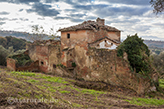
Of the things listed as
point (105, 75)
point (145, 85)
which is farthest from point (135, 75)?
point (105, 75)

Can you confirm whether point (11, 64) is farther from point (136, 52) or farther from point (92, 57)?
point (136, 52)

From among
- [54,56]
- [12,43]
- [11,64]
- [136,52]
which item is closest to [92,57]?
[136,52]

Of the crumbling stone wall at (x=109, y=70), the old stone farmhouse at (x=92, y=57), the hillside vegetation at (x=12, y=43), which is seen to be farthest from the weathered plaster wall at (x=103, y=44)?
the hillside vegetation at (x=12, y=43)

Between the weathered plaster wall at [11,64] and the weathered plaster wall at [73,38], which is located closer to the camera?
the weathered plaster wall at [73,38]

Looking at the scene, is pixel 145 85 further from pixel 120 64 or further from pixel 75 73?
pixel 75 73

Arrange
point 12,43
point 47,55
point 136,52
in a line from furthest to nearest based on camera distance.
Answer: point 12,43
point 47,55
point 136,52

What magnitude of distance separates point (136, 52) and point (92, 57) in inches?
167

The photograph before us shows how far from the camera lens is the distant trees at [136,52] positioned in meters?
10.6

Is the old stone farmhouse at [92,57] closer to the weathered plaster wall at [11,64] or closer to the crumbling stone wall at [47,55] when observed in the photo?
the crumbling stone wall at [47,55]

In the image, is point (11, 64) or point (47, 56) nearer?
point (47, 56)

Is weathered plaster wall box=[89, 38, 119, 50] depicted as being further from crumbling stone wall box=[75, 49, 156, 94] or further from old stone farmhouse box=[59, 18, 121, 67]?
crumbling stone wall box=[75, 49, 156, 94]

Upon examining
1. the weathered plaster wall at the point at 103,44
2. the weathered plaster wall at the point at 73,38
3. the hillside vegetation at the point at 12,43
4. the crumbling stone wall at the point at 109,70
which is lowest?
the crumbling stone wall at the point at 109,70

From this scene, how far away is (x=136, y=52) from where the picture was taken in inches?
441

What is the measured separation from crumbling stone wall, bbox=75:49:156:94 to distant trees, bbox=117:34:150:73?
2.38 feet
